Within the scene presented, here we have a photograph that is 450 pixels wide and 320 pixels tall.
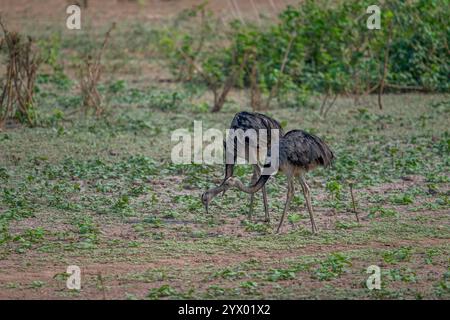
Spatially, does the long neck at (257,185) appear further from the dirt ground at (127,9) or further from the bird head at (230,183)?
the dirt ground at (127,9)

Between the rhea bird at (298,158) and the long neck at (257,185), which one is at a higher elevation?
the rhea bird at (298,158)

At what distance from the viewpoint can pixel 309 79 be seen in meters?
14.0

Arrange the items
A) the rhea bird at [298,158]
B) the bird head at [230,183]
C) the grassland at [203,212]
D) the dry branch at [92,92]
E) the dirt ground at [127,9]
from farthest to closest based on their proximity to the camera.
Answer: the dirt ground at [127,9], the dry branch at [92,92], the bird head at [230,183], the rhea bird at [298,158], the grassland at [203,212]

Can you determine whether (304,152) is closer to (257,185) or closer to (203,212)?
(257,185)

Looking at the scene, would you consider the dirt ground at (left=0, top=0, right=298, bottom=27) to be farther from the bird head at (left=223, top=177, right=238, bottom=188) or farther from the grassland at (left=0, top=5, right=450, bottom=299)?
the bird head at (left=223, top=177, right=238, bottom=188)

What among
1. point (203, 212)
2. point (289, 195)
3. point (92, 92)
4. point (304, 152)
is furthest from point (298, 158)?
point (92, 92)

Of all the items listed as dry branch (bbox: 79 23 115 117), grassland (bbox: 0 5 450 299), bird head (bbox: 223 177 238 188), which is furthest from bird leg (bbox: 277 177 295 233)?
dry branch (bbox: 79 23 115 117)

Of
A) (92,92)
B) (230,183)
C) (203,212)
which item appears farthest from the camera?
(92,92)

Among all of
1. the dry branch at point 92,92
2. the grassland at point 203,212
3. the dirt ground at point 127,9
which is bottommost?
the grassland at point 203,212

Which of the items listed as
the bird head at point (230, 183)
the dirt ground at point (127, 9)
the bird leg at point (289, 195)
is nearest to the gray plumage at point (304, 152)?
the bird leg at point (289, 195)

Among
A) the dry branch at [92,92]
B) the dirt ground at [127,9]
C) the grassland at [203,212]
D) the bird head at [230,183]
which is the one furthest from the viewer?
the dirt ground at [127,9]

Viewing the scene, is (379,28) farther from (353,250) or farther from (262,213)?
(353,250)
